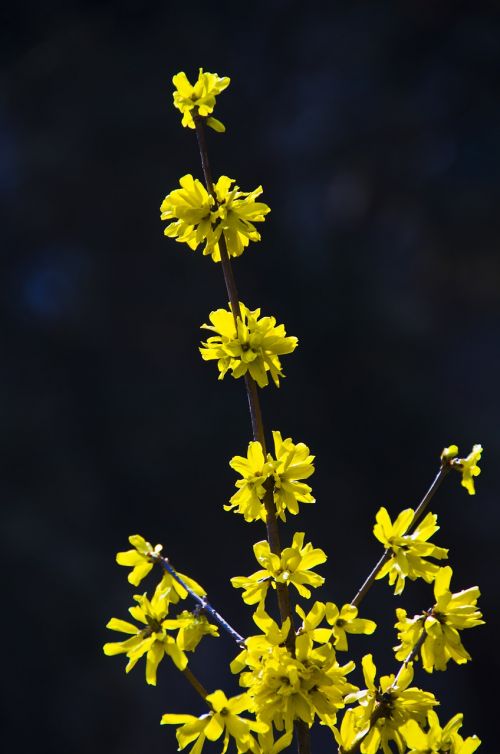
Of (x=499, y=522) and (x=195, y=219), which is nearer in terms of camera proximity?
(x=195, y=219)

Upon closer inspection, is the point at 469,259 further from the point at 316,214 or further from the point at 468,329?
the point at 316,214

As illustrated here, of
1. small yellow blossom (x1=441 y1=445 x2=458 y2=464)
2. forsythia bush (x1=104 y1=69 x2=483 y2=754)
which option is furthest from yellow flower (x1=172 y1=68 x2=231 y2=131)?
small yellow blossom (x1=441 y1=445 x2=458 y2=464)

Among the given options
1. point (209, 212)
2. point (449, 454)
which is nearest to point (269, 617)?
point (449, 454)

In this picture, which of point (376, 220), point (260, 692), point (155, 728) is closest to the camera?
point (260, 692)

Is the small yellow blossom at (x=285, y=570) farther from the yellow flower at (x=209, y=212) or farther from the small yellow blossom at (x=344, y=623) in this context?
the yellow flower at (x=209, y=212)

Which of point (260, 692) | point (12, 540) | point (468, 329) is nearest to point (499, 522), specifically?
point (468, 329)

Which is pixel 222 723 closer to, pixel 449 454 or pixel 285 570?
pixel 285 570
